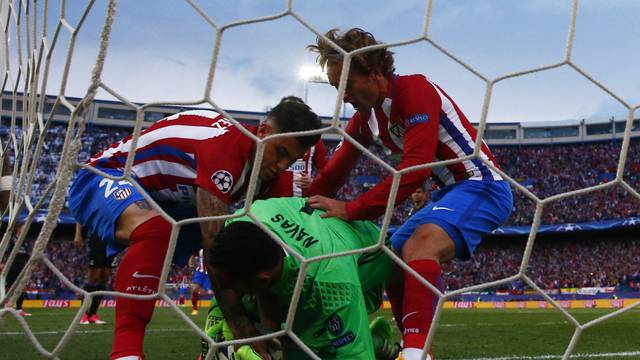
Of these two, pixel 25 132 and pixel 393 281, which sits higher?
pixel 25 132

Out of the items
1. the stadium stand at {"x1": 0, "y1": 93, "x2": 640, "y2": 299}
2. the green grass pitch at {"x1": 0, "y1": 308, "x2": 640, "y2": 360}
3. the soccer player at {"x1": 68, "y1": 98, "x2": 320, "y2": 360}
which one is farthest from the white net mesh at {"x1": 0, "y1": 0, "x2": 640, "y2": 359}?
the stadium stand at {"x1": 0, "y1": 93, "x2": 640, "y2": 299}

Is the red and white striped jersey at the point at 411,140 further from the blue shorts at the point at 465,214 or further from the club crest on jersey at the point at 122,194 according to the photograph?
the club crest on jersey at the point at 122,194

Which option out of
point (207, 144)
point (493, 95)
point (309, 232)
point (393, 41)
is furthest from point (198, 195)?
point (493, 95)

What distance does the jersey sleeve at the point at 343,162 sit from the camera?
268 centimetres

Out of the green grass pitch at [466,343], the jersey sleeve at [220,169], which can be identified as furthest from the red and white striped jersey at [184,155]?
the green grass pitch at [466,343]

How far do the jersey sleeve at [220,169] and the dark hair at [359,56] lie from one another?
47 cm

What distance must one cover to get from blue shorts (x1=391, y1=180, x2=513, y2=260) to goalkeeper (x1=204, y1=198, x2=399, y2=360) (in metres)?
0.24

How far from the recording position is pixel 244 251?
1.86 metres

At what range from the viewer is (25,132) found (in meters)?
2.29

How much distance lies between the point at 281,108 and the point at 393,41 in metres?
0.58

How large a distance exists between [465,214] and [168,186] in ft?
3.93

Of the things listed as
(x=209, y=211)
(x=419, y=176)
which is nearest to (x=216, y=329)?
(x=209, y=211)

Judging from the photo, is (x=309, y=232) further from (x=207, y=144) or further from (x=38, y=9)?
(x=38, y=9)

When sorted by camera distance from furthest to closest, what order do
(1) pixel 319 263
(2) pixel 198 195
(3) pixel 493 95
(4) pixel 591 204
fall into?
(4) pixel 591 204 → (2) pixel 198 195 → (1) pixel 319 263 → (3) pixel 493 95
